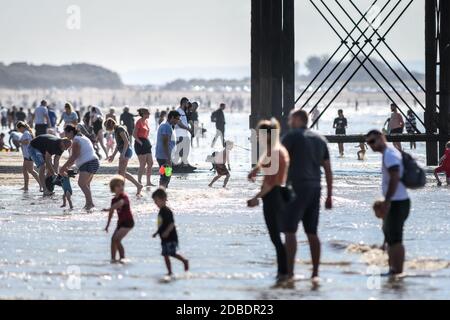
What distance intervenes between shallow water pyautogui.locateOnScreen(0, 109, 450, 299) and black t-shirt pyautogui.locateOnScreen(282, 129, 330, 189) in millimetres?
910

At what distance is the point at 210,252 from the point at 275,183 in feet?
8.62

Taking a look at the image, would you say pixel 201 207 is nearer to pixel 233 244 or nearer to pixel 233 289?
pixel 233 244

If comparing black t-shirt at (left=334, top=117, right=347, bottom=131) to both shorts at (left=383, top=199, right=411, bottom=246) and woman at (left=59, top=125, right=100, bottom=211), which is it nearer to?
woman at (left=59, top=125, right=100, bottom=211)

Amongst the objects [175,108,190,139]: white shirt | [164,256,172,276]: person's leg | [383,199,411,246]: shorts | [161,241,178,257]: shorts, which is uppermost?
[175,108,190,139]: white shirt

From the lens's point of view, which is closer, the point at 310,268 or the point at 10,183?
the point at 310,268

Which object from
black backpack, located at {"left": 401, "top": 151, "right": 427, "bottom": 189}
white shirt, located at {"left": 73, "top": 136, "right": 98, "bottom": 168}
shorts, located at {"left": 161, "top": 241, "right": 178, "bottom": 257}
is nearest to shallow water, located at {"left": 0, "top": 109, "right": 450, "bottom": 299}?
shorts, located at {"left": 161, "top": 241, "right": 178, "bottom": 257}

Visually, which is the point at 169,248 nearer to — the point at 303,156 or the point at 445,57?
the point at 303,156

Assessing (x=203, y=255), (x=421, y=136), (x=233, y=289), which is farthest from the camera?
(x=421, y=136)

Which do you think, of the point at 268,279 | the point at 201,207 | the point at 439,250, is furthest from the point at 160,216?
the point at 201,207

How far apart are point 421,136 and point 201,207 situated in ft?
29.4

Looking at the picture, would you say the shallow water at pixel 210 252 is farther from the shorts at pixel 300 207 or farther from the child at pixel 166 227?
the shorts at pixel 300 207

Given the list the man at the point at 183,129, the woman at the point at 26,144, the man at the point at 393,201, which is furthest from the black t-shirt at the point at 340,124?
the man at the point at 393,201

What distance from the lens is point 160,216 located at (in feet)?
47.3

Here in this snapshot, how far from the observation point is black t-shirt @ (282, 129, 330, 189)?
14.0 metres
